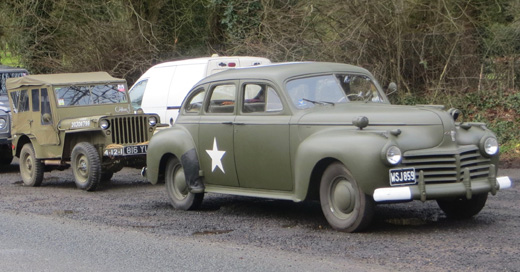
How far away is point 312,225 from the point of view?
9.50 metres

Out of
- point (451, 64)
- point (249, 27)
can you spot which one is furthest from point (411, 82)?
point (249, 27)

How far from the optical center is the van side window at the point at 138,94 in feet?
54.6

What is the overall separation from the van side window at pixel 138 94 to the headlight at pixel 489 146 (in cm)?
886

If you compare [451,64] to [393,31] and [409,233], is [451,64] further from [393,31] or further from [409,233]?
[409,233]

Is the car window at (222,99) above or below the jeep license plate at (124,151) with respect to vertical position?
above

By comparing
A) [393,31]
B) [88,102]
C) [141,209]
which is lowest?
[141,209]

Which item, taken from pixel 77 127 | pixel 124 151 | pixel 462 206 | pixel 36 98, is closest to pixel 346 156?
pixel 462 206

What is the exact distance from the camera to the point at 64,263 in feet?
25.2

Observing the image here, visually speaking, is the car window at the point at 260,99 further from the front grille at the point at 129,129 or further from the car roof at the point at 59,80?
the car roof at the point at 59,80

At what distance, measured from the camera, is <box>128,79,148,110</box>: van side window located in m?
16.6

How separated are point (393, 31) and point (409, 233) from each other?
33.0 ft

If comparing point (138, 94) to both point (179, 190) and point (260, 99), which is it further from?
point (260, 99)

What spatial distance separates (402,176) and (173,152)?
3569mm

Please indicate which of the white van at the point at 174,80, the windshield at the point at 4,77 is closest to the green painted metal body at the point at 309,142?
the white van at the point at 174,80
